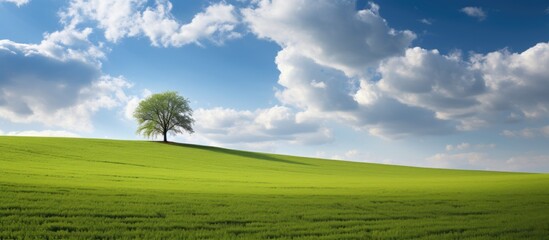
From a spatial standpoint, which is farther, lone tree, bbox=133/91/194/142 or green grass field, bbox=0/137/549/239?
lone tree, bbox=133/91/194/142

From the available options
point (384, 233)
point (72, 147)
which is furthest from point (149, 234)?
point (72, 147)

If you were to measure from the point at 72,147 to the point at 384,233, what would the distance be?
51.9 metres

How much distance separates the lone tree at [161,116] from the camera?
8131 centimetres

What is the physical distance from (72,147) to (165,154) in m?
12.1

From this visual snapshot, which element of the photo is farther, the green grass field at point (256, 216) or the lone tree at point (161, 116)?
the lone tree at point (161, 116)

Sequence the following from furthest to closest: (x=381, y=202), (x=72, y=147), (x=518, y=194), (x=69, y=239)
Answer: (x=72, y=147) < (x=518, y=194) < (x=381, y=202) < (x=69, y=239)

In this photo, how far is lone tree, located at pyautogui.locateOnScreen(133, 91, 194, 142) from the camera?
267ft

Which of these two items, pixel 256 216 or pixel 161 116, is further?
pixel 161 116

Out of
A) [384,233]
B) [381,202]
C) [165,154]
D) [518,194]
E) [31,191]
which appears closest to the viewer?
[384,233]

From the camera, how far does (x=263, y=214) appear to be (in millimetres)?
16312

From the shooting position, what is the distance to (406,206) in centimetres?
2072

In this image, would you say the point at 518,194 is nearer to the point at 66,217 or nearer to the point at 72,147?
the point at 66,217

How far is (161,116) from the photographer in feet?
270

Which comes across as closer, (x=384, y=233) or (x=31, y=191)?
(x=384, y=233)
